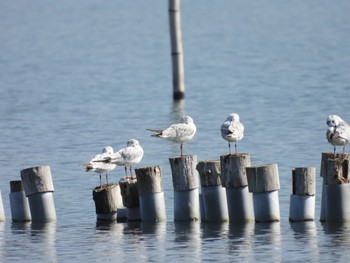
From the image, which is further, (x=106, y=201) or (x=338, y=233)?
(x=106, y=201)

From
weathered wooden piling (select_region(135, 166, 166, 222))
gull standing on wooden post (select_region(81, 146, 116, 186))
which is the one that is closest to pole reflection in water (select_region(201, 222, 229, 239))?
weathered wooden piling (select_region(135, 166, 166, 222))

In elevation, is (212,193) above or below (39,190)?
below

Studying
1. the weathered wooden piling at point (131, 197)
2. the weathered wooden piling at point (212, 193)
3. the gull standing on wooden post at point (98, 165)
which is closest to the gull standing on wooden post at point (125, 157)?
the gull standing on wooden post at point (98, 165)

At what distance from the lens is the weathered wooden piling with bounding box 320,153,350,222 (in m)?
19.6

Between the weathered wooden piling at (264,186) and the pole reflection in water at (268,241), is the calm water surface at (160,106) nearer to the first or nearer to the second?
the pole reflection in water at (268,241)

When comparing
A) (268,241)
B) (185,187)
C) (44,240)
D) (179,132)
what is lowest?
(268,241)

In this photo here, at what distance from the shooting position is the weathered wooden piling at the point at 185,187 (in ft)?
66.3

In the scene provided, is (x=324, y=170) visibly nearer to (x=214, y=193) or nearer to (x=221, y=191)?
(x=221, y=191)

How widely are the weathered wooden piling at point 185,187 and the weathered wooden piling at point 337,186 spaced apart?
6.97ft

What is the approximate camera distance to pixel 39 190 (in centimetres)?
2089

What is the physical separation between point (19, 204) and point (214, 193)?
3.62 metres

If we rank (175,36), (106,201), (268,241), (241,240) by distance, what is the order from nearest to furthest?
(268,241)
(241,240)
(106,201)
(175,36)

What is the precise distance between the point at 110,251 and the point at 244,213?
101 inches

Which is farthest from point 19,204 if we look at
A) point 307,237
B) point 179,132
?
point 307,237
